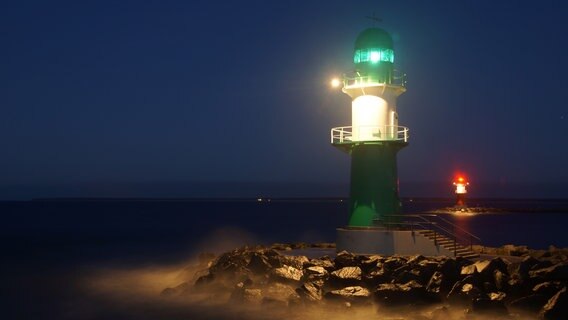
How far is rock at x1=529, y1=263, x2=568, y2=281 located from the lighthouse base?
3.28 meters

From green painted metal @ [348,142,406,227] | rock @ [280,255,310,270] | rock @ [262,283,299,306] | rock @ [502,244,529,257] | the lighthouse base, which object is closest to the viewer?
rock @ [262,283,299,306]

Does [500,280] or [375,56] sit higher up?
[375,56]

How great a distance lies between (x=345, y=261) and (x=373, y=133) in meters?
3.95

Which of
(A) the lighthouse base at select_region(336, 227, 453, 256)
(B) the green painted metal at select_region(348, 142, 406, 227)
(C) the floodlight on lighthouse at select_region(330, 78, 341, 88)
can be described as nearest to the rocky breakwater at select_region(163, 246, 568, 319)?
(A) the lighthouse base at select_region(336, 227, 453, 256)

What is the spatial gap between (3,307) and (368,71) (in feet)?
43.4

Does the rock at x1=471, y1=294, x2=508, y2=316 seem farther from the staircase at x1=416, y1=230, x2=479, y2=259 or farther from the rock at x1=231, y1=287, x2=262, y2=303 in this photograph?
the rock at x1=231, y1=287, x2=262, y2=303

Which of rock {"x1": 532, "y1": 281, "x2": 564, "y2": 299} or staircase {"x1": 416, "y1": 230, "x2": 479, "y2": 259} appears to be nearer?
rock {"x1": 532, "y1": 281, "x2": 564, "y2": 299}

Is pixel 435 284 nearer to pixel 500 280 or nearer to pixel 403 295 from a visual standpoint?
pixel 403 295

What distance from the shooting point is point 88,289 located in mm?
22203

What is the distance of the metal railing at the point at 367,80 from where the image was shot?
1806 cm

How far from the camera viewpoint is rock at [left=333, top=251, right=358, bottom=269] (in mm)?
16125

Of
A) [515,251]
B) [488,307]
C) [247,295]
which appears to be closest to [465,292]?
[488,307]

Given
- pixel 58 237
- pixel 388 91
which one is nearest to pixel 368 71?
pixel 388 91

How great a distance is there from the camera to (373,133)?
711 inches
